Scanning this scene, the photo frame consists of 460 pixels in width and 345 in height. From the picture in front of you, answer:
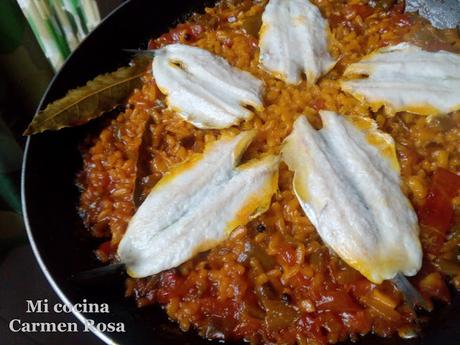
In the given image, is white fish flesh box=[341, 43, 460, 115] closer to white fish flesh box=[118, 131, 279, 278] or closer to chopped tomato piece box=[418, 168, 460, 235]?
chopped tomato piece box=[418, 168, 460, 235]

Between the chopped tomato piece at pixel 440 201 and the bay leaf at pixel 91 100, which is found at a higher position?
the bay leaf at pixel 91 100

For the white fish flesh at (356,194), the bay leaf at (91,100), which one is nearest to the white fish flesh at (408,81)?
the white fish flesh at (356,194)

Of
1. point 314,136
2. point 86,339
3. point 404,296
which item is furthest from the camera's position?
point 86,339

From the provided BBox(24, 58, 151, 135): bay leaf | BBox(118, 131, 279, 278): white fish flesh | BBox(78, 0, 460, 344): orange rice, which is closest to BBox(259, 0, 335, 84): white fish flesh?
BBox(78, 0, 460, 344): orange rice

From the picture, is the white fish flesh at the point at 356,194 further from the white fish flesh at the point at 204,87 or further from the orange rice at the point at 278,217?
the white fish flesh at the point at 204,87

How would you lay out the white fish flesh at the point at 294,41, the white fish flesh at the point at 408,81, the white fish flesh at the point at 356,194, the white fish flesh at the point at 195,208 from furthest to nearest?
1. the white fish flesh at the point at 294,41
2. the white fish flesh at the point at 408,81
3. the white fish flesh at the point at 195,208
4. the white fish flesh at the point at 356,194

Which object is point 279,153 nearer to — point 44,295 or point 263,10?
point 263,10

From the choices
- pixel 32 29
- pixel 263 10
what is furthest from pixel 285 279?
pixel 32 29
